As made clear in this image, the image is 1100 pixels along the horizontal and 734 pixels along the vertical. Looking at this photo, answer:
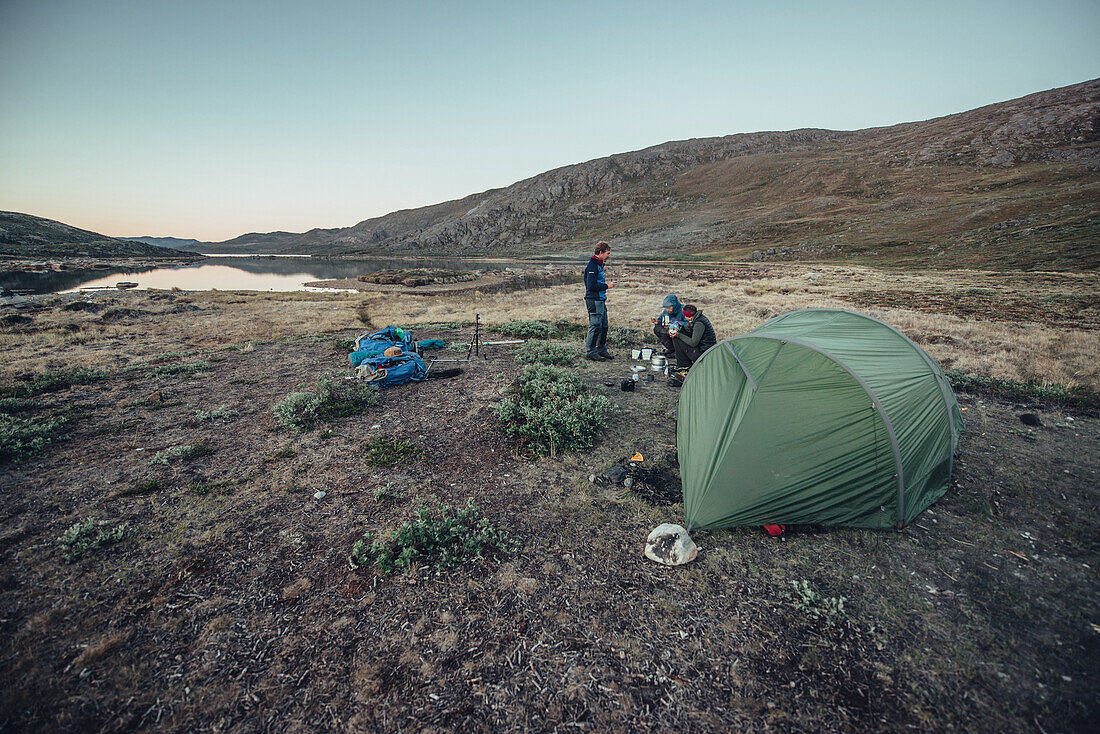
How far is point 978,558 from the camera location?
15.4 feet

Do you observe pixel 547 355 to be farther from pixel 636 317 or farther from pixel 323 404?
pixel 636 317

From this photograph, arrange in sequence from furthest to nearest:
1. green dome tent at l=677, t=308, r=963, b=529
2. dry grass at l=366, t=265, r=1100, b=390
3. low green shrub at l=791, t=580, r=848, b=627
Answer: dry grass at l=366, t=265, r=1100, b=390 < green dome tent at l=677, t=308, r=963, b=529 < low green shrub at l=791, t=580, r=848, b=627

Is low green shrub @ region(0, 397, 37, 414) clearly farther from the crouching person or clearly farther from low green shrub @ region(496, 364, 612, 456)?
the crouching person

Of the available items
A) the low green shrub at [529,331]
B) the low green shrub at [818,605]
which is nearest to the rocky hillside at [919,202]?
the low green shrub at [529,331]

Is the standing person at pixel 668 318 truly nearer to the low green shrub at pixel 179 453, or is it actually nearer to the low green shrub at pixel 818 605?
the low green shrub at pixel 818 605

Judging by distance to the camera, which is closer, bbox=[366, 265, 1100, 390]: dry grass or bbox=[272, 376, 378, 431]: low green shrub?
bbox=[272, 376, 378, 431]: low green shrub

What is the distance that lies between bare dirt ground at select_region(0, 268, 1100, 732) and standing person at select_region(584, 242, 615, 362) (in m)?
5.75

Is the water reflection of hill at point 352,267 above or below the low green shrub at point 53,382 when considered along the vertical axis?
above

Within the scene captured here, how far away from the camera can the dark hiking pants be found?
12.1 metres

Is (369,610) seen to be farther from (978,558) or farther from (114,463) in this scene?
(978,558)

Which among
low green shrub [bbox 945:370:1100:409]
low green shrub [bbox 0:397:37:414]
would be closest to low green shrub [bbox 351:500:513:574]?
low green shrub [bbox 0:397:37:414]

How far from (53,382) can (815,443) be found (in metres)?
16.7

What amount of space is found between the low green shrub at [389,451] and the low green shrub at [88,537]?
292cm

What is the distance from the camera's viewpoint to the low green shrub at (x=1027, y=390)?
879cm
